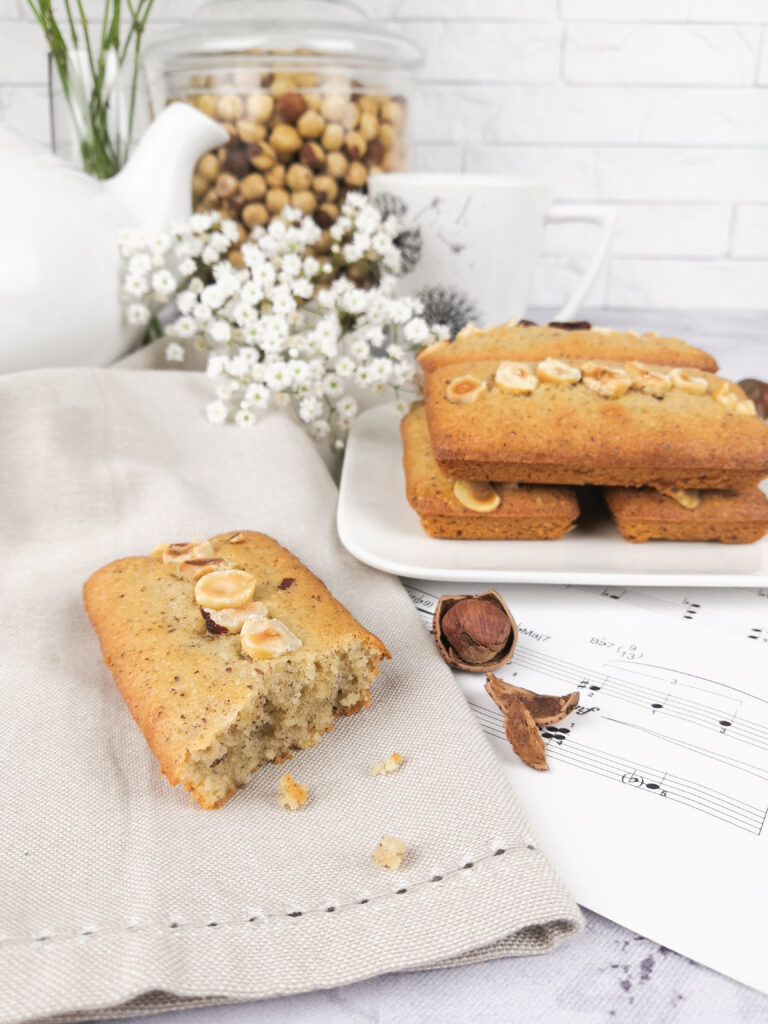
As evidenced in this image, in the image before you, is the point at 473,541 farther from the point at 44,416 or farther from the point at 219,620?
the point at 44,416

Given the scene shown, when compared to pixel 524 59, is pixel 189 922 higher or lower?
lower

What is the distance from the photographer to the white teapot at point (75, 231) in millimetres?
1028

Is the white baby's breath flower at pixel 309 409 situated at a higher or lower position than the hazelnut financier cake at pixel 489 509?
higher

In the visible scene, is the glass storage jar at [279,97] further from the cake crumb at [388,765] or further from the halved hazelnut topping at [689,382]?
the cake crumb at [388,765]

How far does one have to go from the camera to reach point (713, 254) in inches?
83.4

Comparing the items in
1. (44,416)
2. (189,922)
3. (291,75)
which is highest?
(291,75)

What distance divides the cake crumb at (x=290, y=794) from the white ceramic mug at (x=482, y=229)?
3.19 feet

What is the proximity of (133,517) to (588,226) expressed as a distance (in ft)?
5.00

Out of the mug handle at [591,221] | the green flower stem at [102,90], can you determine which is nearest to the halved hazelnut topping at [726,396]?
the mug handle at [591,221]

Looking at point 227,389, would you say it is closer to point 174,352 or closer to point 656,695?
point 174,352

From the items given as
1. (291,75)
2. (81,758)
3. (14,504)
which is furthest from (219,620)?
(291,75)

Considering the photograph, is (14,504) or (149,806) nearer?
(149,806)

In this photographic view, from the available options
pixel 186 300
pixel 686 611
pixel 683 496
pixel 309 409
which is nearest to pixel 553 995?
pixel 686 611

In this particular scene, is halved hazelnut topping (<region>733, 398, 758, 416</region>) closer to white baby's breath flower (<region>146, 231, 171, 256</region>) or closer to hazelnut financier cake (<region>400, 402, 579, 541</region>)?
hazelnut financier cake (<region>400, 402, 579, 541</region>)
